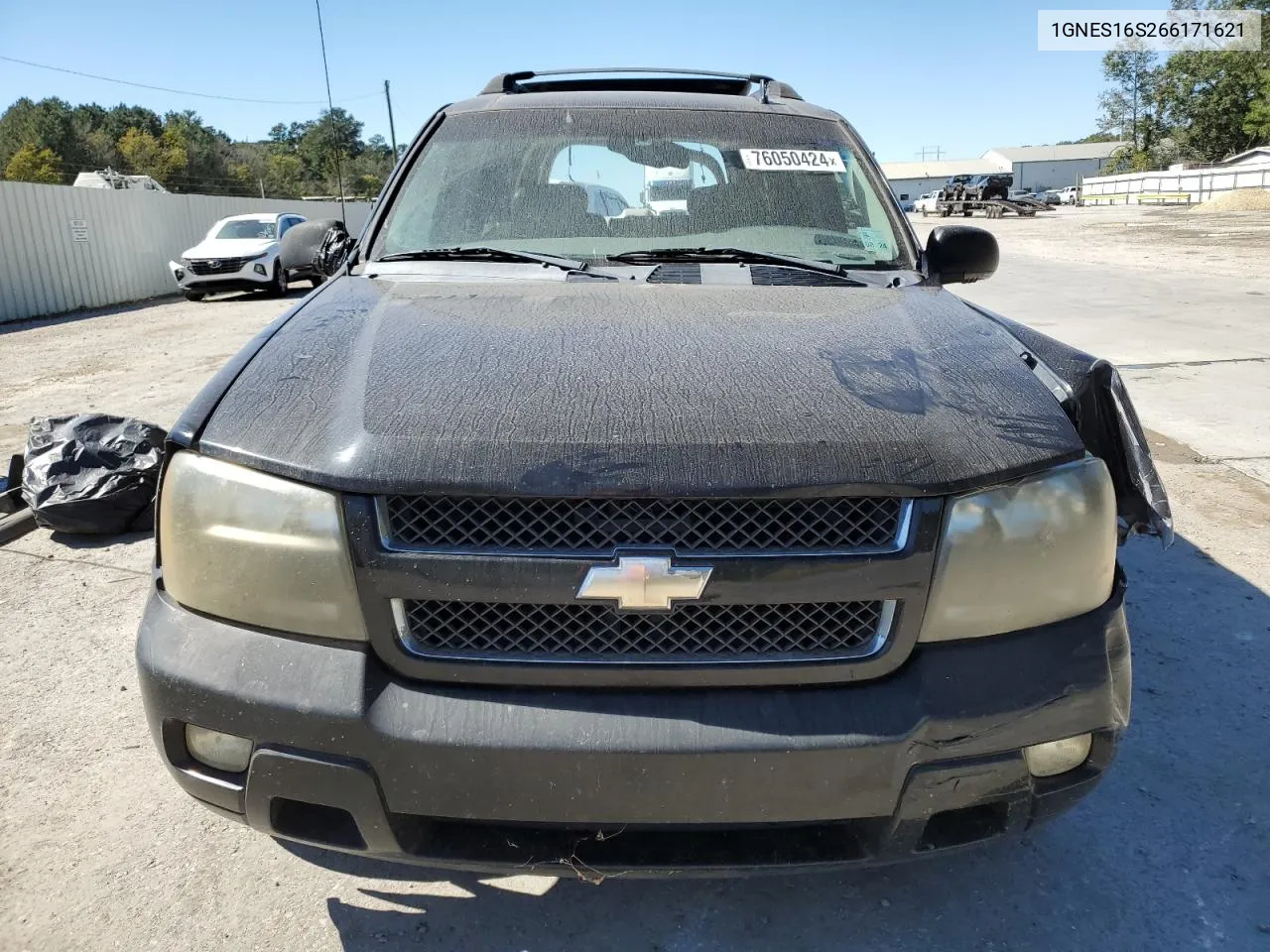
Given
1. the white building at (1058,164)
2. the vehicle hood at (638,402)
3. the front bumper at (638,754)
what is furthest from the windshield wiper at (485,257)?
the white building at (1058,164)

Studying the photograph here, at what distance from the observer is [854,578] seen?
1.57 metres

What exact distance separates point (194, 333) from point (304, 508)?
1239 centimetres

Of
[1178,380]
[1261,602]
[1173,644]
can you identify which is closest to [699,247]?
[1173,644]

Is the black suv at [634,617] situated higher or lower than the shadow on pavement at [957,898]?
higher

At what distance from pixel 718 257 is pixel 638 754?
5.31ft

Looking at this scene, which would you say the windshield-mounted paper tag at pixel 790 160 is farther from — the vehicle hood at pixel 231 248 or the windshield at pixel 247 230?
the windshield at pixel 247 230

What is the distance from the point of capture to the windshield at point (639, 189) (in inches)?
109

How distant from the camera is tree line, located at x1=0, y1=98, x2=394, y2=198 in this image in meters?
64.4

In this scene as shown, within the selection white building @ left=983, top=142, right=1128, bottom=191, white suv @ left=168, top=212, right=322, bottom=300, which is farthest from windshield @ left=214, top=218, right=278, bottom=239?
white building @ left=983, top=142, right=1128, bottom=191

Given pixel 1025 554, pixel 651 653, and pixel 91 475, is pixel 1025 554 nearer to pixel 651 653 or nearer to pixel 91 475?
pixel 651 653

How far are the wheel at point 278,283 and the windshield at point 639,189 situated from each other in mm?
15237

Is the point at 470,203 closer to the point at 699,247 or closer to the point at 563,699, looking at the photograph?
the point at 699,247

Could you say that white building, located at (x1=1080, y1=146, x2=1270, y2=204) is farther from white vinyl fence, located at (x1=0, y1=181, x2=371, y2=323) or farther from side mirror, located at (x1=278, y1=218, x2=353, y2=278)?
side mirror, located at (x1=278, y1=218, x2=353, y2=278)

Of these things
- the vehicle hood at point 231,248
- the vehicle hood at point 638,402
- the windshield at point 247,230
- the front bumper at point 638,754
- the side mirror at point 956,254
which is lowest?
the front bumper at point 638,754
